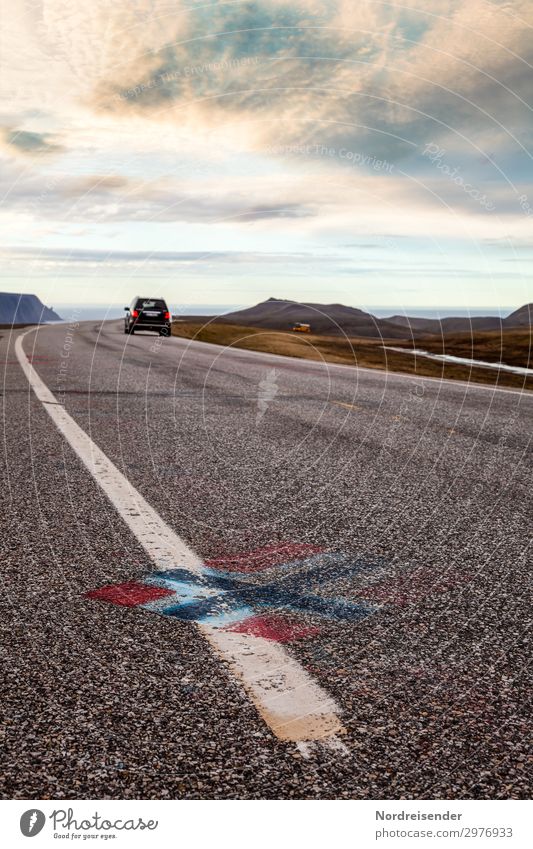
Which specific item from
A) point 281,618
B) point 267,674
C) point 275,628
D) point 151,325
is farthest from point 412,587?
point 151,325

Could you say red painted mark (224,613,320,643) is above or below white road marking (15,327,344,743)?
above

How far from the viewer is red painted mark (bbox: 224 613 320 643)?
362 centimetres

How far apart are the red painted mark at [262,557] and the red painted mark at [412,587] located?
616 mm

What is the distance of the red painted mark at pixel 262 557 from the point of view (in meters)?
4.59

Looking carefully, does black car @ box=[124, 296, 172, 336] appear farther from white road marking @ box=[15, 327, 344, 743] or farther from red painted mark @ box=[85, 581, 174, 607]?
red painted mark @ box=[85, 581, 174, 607]

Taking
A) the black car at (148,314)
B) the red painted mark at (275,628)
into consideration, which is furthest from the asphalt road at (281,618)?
the black car at (148,314)

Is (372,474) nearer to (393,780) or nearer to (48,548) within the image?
(48,548)

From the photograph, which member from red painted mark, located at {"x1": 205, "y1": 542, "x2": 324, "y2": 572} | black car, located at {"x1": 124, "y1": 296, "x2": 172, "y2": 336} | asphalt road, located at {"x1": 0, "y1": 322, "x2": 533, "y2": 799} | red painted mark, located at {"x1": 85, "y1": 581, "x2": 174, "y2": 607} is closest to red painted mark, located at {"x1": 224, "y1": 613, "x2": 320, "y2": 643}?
asphalt road, located at {"x1": 0, "y1": 322, "x2": 533, "y2": 799}

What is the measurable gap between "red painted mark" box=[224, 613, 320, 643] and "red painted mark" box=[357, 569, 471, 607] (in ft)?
1.69

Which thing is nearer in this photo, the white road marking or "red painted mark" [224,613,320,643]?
the white road marking

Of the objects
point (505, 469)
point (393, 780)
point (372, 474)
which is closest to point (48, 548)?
point (393, 780)
